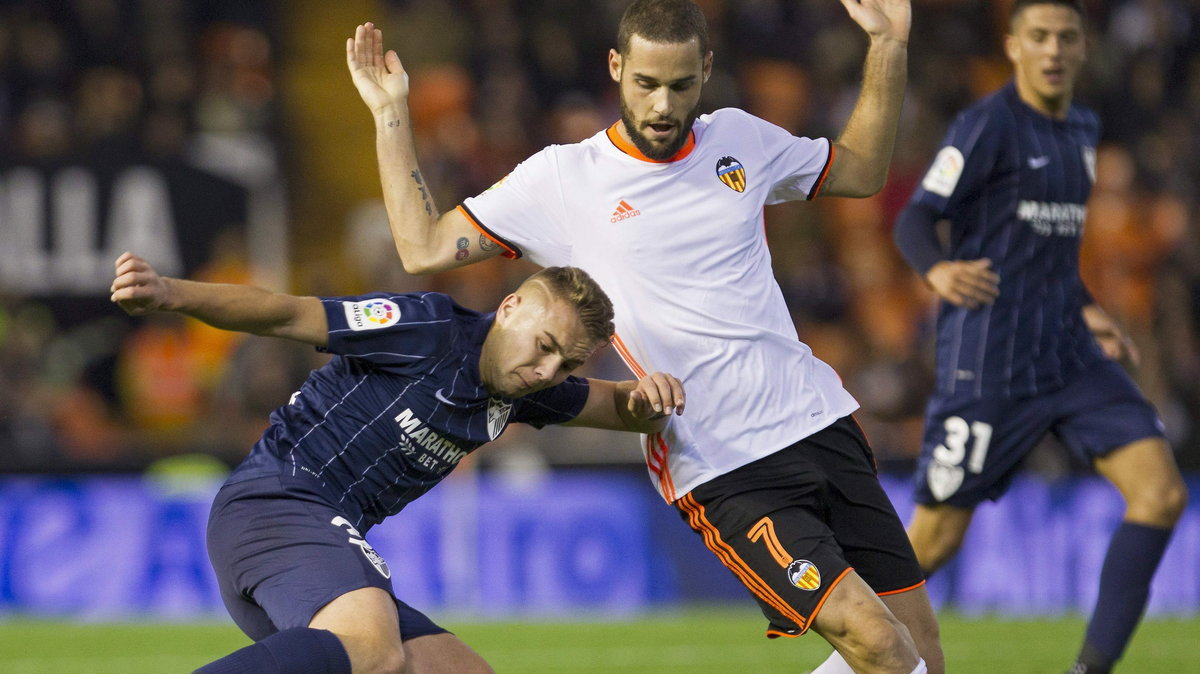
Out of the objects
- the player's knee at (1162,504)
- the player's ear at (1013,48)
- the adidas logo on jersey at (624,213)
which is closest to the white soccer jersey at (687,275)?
the adidas logo on jersey at (624,213)

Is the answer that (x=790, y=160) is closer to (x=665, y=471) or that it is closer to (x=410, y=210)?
(x=665, y=471)

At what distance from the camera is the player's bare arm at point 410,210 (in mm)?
4734

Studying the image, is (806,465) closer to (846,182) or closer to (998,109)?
(846,182)

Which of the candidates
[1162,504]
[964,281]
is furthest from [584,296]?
[1162,504]

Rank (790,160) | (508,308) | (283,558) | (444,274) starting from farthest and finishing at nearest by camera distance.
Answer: (444,274) → (790,160) → (508,308) → (283,558)

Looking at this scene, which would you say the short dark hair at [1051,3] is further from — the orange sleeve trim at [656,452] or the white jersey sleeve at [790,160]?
the orange sleeve trim at [656,452]

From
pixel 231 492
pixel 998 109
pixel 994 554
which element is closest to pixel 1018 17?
pixel 998 109

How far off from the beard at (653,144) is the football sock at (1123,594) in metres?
2.71

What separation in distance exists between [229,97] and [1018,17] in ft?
29.9

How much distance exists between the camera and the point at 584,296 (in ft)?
14.4

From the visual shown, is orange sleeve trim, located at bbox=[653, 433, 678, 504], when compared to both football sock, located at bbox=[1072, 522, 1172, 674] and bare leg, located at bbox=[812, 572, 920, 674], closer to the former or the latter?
bare leg, located at bbox=[812, 572, 920, 674]

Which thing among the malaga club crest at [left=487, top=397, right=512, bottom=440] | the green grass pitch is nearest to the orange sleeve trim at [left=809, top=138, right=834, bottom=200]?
the malaga club crest at [left=487, top=397, right=512, bottom=440]

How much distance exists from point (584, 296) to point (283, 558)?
115cm

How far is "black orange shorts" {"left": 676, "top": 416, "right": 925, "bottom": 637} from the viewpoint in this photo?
14.7 feet
